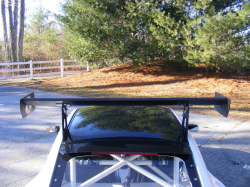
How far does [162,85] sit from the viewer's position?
44.5ft

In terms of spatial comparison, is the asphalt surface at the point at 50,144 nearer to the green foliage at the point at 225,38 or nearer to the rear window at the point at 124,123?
the rear window at the point at 124,123

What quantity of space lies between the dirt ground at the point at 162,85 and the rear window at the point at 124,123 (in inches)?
241

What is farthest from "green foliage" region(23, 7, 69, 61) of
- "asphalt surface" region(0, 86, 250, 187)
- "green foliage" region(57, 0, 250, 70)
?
"asphalt surface" region(0, 86, 250, 187)

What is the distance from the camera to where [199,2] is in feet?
41.4

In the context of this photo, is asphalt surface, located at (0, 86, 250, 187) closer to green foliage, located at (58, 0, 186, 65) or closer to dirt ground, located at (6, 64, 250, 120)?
dirt ground, located at (6, 64, 250, 120)

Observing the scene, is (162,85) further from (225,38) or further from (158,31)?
(225,38)

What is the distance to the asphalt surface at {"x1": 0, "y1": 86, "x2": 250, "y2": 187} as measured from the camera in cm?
416

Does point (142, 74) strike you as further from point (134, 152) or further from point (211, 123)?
point (134, 152)

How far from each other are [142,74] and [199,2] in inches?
229

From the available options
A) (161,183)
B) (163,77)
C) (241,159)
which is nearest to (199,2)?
(163,77)

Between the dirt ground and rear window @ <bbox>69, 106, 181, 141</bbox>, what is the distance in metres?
6.12

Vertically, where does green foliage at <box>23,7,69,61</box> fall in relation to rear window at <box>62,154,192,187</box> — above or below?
above

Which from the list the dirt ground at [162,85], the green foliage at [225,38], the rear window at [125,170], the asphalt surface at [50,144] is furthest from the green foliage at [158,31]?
the rear window at [125,170]

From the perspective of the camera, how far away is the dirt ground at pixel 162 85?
36.3ft
